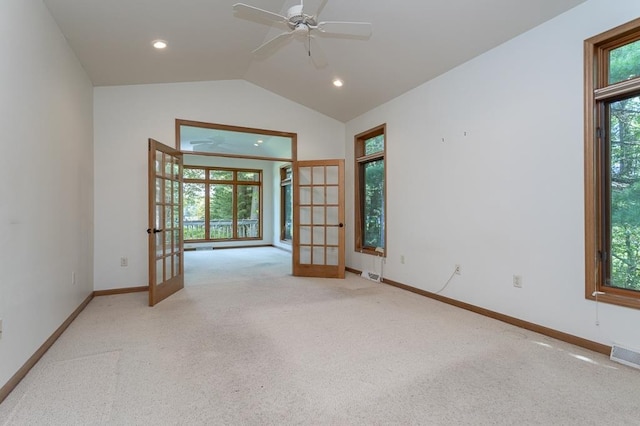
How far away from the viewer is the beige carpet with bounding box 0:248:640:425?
1.82m

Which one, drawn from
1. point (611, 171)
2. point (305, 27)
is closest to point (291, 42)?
point (305, 27)

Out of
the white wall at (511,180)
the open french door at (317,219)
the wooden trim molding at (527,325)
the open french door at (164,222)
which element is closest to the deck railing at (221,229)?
the open french door at (317,219)

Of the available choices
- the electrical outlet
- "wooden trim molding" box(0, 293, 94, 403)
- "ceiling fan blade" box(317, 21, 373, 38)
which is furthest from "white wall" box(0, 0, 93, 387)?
the electrical outlet

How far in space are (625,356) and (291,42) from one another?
4412mm

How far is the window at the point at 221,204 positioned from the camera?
964 cm

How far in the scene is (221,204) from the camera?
10023mm

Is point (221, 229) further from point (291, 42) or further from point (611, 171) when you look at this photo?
point (611, 171)

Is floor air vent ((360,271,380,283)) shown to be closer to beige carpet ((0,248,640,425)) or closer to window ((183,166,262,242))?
beige carpet ((0,248,640,425))

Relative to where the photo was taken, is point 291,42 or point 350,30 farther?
point 291,42

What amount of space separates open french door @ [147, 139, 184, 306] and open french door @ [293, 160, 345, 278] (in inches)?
74.3

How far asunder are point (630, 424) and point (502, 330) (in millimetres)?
1343

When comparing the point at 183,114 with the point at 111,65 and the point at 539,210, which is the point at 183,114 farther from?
the point at 539,210

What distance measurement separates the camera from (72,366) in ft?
7.79

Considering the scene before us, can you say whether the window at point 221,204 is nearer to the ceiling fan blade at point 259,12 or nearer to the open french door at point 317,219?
the open french door at point 317,219
